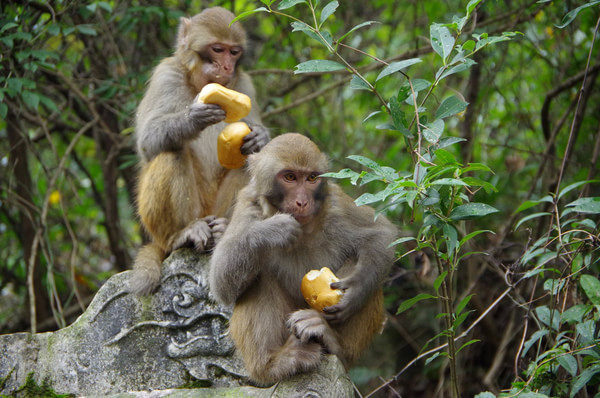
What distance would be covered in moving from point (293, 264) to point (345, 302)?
391 mm

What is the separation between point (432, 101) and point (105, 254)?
13.5 feet

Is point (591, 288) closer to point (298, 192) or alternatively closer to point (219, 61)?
point (298, 192)

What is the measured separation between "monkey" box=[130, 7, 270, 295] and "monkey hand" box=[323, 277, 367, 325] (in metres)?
1.19

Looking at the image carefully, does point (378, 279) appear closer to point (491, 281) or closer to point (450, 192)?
point (450, 192)

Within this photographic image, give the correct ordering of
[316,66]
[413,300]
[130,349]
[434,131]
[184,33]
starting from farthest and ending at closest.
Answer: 1. [184,33]
2. [130,349]
3. [413,300]
4. [316,66]
5. [434,131]

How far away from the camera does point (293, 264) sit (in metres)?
3.82

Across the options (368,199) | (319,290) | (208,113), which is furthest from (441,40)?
(208,113)

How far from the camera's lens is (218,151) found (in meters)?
4.89

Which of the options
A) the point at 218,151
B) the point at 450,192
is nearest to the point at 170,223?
the point at 218,151

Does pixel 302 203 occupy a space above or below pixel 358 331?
above

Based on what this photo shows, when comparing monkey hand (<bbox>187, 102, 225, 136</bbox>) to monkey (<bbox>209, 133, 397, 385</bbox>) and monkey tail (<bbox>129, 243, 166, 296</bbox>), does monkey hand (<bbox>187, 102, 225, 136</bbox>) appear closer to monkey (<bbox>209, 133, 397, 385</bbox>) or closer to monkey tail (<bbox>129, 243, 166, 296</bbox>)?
monkey (<bbox>209, 133, 397, 385</bbox>)

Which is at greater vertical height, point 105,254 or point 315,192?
point 315,192

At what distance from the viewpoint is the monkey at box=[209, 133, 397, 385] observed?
3516 mm

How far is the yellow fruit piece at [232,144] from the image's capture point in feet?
15.4
